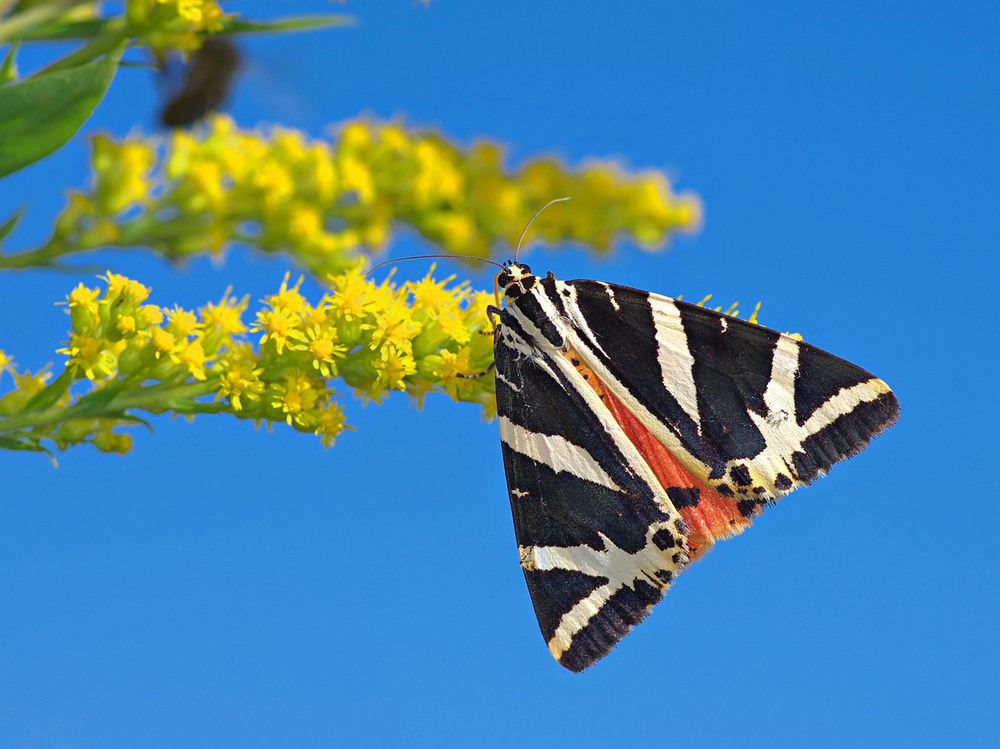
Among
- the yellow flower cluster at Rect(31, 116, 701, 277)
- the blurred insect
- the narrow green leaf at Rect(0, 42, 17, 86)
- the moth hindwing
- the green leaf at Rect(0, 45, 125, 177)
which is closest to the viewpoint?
the green leaf at Rect(0, 45, 125, 177)

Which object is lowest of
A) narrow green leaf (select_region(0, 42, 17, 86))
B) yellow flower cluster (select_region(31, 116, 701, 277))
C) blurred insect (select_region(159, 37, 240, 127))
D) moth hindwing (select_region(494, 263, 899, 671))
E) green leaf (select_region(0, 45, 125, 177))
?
moth hindwing (select_region(494, 263, 899, 671))

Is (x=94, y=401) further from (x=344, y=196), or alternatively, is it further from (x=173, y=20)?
(x=344, y=196)

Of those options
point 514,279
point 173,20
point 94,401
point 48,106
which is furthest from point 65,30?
point 514,279

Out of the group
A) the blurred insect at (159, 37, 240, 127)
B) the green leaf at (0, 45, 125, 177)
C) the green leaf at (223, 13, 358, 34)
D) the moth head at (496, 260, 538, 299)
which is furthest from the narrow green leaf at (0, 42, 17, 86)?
the blurred insect at (159, 37, 240, 127)

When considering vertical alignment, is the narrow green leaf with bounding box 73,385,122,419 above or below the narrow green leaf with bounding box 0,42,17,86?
below

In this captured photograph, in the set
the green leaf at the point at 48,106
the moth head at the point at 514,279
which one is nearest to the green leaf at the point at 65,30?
the green leaf at the point at 48,106

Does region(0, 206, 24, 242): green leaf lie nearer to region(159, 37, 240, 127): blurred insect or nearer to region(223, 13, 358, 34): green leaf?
region(223, 13, 358, 34): green leaf

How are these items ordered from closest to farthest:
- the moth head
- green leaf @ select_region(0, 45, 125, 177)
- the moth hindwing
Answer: green leaf @ select_region(0, 45, 125, 177) → the moth hindwing → the moth head

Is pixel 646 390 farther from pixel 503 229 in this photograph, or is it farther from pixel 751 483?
pixel 503 229
